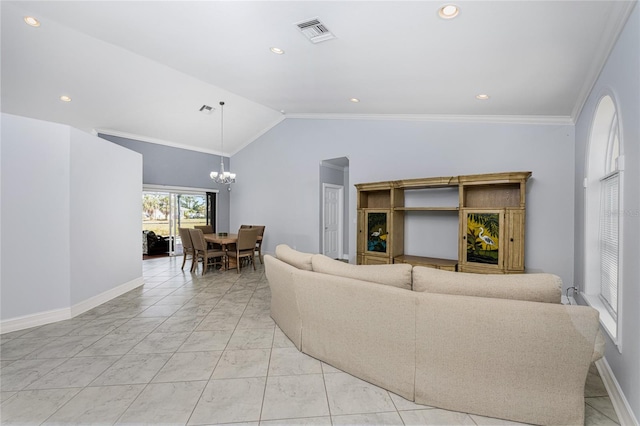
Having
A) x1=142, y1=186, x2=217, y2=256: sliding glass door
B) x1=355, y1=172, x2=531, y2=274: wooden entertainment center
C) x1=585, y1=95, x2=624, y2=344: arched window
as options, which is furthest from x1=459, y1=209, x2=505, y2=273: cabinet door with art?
x1=142, y1=186, x2=217, y2=256: sliding glass door

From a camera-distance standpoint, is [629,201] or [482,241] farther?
[482,241]

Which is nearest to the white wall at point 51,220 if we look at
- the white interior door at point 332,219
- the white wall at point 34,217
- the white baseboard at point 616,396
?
the white wall at point 34,217

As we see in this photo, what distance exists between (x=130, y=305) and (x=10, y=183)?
190cm

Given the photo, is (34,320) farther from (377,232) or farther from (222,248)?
(377,232)

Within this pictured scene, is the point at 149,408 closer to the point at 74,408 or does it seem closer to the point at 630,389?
the point at 74,408

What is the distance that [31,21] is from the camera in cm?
331

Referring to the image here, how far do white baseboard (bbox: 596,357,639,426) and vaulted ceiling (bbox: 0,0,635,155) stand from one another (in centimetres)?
238

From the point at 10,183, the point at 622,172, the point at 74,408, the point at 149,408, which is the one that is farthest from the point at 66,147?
the point at 622,172

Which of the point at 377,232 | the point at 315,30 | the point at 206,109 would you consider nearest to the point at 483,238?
the point at 377,232

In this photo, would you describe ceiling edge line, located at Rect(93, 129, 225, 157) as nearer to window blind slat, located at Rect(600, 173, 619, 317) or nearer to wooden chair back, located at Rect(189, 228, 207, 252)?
wooden chair back, located at Rect(189, 228, 207, 252)

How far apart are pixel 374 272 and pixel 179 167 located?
7.37m

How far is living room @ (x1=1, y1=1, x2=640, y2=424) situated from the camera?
5.88 feet

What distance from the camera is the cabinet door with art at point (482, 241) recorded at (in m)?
3.77

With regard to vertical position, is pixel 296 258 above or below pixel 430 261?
above
